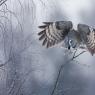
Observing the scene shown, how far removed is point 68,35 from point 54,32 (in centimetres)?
12

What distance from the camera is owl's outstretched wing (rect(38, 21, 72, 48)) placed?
9.61 ft

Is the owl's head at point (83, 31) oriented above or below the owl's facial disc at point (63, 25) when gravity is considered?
below

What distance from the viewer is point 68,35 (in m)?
2.90

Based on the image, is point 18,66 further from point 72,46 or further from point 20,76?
→ point 72,46

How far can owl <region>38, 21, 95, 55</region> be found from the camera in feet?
9.48

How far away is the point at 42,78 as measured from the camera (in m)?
5.65

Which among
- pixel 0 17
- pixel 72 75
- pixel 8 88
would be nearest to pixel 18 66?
pixel 8 88

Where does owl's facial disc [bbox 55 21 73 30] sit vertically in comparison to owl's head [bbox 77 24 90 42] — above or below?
above

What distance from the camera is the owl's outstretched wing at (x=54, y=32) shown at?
2.93 metres

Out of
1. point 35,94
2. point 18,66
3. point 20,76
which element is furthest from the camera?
point 35,94

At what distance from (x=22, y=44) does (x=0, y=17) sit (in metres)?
1.03

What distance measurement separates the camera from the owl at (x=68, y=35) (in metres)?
2.89

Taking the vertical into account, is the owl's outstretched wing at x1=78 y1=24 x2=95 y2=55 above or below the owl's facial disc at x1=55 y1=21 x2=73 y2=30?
below

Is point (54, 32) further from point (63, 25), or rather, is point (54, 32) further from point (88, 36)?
point (88, 36)
